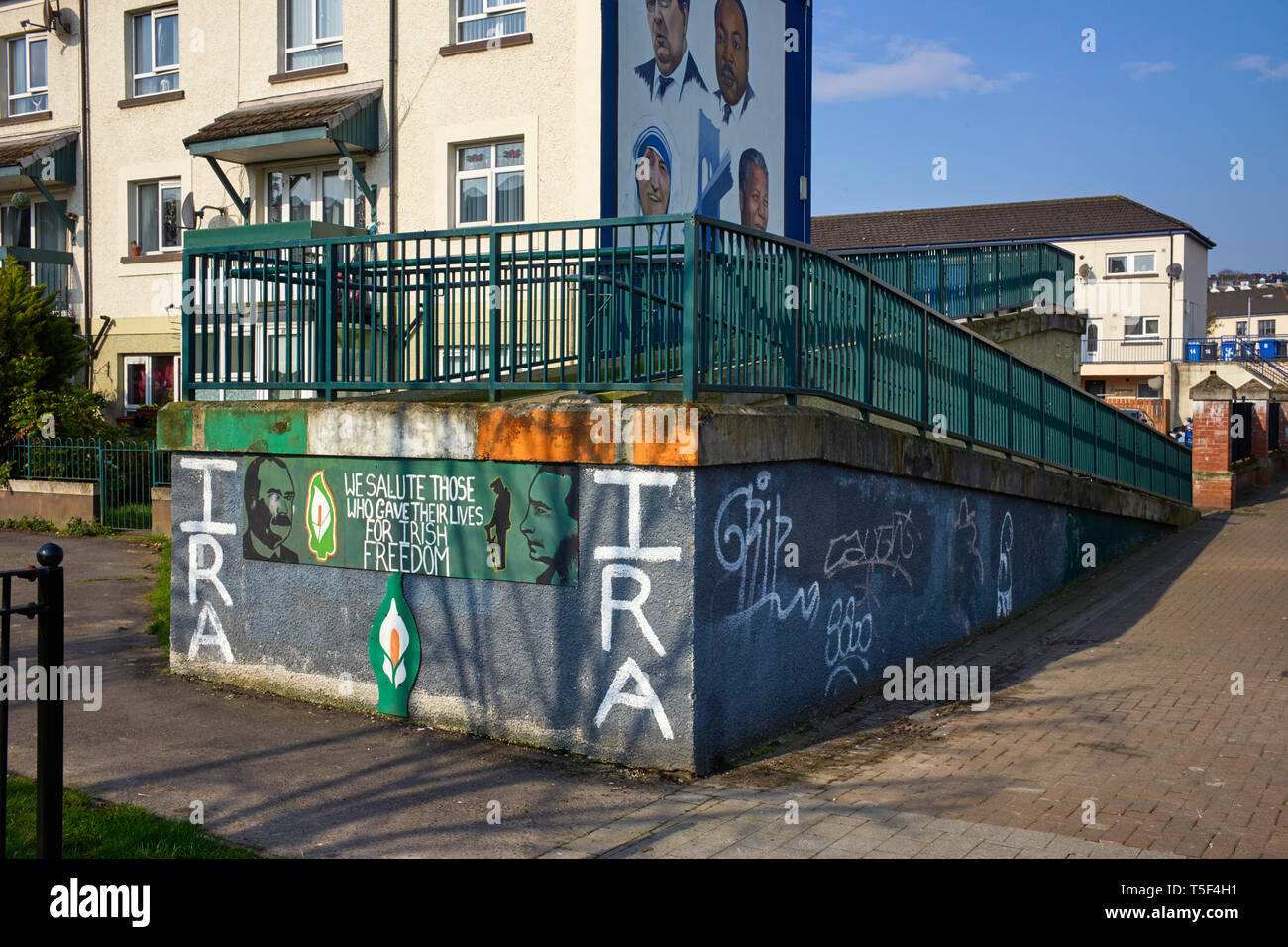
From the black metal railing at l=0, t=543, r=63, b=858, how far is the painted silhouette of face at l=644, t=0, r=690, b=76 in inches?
520

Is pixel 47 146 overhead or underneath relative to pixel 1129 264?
underneath

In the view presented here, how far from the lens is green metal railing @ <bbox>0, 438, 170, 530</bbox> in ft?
56.8

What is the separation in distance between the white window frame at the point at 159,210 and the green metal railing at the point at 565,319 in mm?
11981


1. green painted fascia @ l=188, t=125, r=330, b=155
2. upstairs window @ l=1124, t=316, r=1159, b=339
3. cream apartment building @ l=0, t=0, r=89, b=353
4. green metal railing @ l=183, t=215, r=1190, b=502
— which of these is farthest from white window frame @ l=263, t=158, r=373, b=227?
upstairs window @ l=1124, t=316, r=1159, b=339

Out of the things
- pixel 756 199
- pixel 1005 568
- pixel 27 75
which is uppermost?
pixel 27 75

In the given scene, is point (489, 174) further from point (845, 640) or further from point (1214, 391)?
point (1214, 391)

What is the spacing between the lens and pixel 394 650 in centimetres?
732

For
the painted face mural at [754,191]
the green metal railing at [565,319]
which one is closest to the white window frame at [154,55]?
the painted face mural at [754,191]

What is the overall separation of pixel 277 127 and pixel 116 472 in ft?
18.8

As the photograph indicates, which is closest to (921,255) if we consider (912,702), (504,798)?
(912,702)

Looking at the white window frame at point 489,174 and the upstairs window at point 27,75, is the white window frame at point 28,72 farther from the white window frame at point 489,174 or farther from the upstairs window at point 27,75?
the white window frame at point 489,174

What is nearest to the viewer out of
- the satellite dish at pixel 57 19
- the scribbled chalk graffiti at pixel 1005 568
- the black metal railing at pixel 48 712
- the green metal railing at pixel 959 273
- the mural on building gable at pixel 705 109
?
the black metal railing at pixel 48 712

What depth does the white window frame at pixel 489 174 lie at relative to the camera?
50.9ft

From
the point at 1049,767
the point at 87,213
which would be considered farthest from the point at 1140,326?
the point at 1049,767
